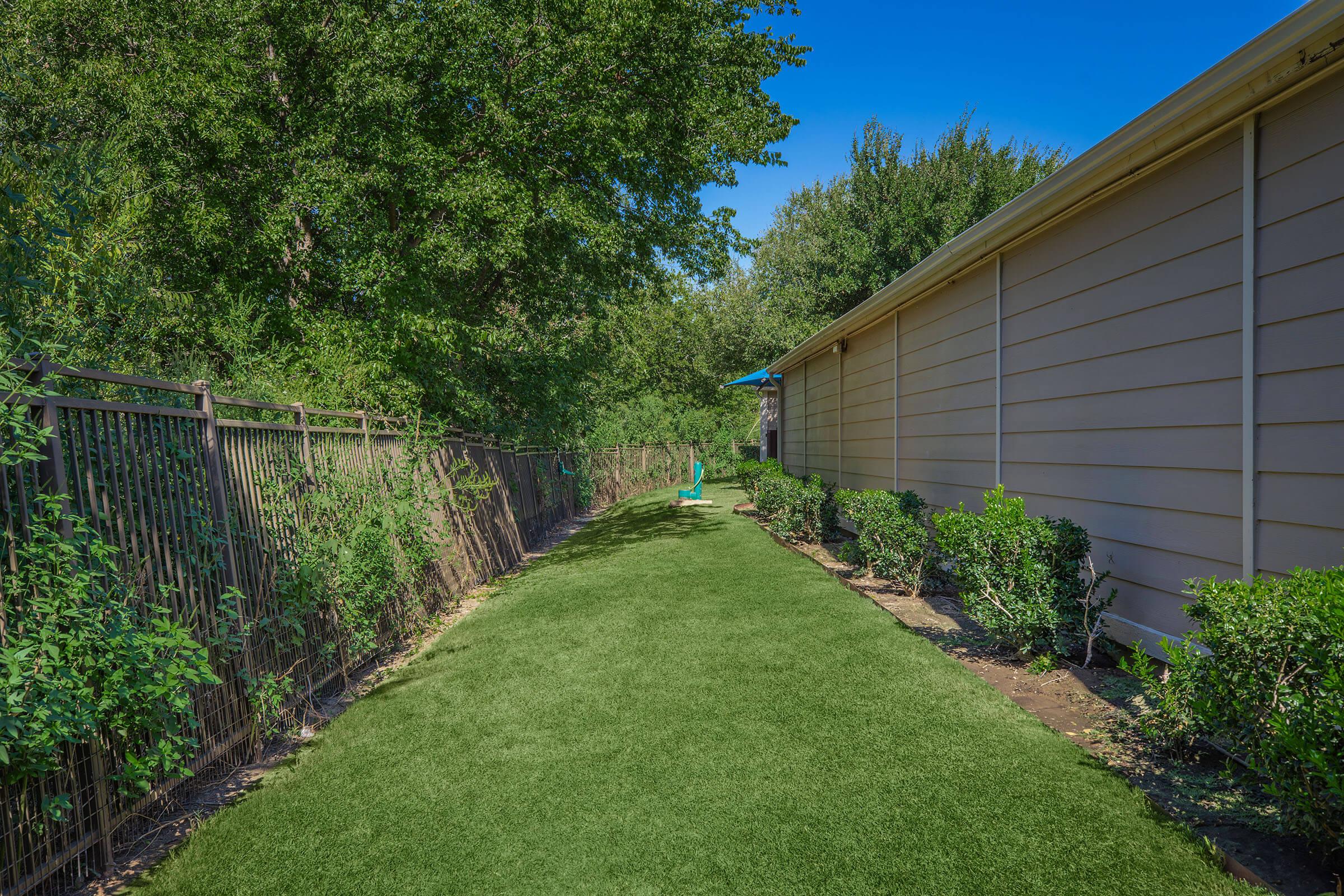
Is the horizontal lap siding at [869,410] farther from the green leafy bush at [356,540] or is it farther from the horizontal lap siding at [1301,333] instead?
the green leafy bush at [356,540]

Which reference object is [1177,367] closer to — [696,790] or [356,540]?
[696,790]

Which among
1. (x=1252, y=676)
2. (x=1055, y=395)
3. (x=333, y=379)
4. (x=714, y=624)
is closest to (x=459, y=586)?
(x=333, y=379)

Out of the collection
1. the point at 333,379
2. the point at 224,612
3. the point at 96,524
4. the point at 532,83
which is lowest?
the point at 224,612

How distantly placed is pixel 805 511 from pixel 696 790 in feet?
23.2

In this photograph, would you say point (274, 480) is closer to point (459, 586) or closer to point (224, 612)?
→ point (224, 612)

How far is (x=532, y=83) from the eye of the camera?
826 cm

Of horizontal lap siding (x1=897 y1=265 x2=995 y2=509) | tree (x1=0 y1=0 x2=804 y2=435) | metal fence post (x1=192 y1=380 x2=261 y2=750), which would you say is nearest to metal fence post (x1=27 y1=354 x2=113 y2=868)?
metal fence post (x1=192 y1=380 x2=261 y2=750)

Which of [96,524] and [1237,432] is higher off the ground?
[1237,432]

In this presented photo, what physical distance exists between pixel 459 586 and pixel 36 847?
528 cm

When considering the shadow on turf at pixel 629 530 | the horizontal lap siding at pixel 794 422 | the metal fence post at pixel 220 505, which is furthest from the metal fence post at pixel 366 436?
the horizontal lap siding at pixel 794 422

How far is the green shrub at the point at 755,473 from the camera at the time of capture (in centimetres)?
1283

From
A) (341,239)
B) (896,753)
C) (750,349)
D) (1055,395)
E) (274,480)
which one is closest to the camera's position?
(896,753)

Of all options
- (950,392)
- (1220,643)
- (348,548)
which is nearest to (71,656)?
(348,548)

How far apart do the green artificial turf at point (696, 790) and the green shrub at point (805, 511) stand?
14.2 feet
